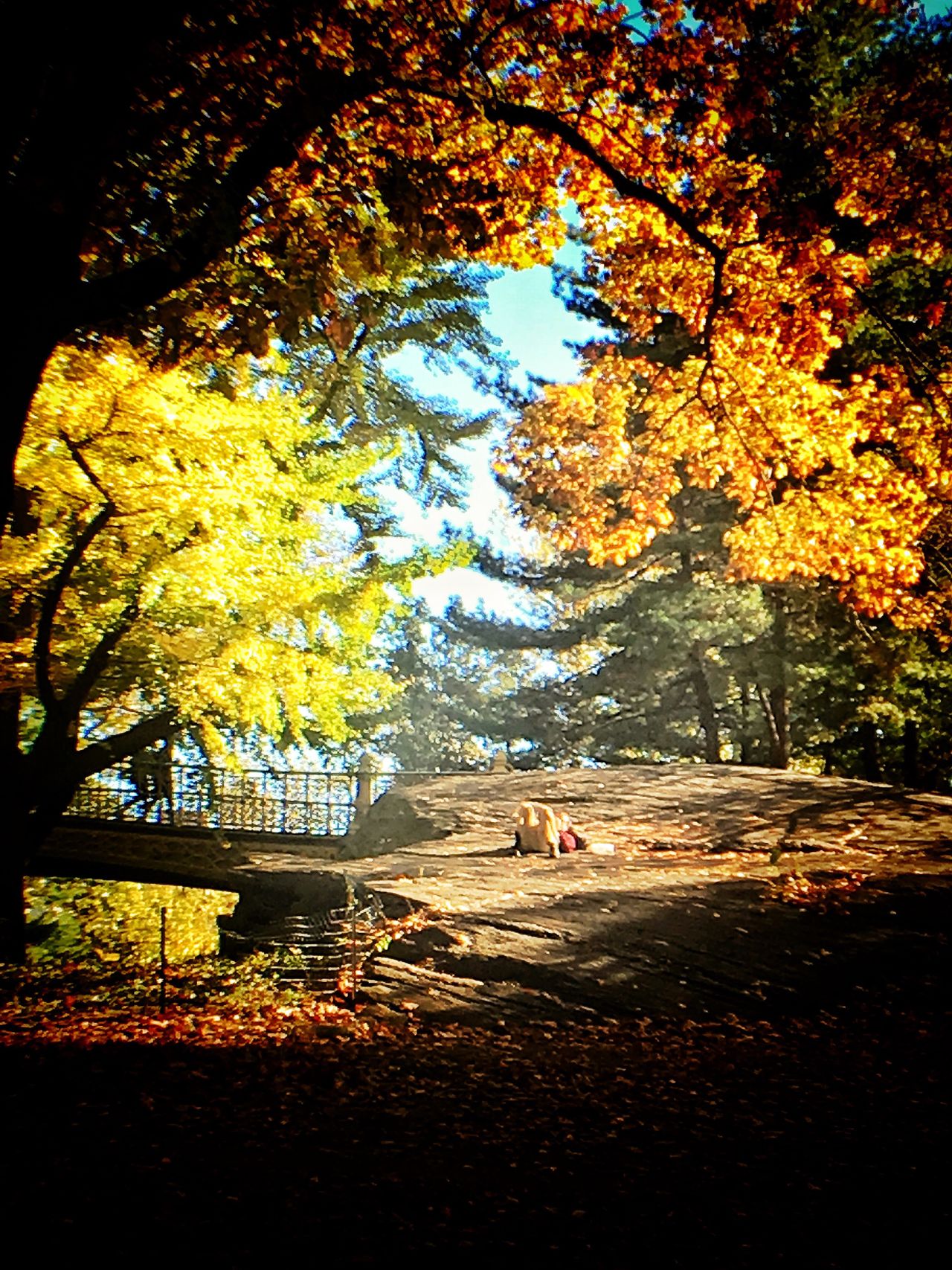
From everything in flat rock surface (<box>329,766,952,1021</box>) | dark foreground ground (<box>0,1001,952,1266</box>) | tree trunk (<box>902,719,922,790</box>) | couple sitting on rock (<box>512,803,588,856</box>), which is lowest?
dark foreground ground (<box>0,1001,952,1266</box>)

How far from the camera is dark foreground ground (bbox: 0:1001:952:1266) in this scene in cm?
327

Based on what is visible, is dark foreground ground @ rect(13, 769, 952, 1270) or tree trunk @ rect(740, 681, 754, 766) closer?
dark foreground ground @ rect(13, 769, 952, 1270)

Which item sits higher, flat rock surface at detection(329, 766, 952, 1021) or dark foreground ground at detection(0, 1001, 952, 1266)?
flat rock surface at detection(329, 766, 952, 1021)

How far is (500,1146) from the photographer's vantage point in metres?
4.34

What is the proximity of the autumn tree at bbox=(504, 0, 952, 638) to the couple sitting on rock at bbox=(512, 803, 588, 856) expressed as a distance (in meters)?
5.09

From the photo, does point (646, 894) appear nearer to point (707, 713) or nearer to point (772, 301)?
point (772, 301)

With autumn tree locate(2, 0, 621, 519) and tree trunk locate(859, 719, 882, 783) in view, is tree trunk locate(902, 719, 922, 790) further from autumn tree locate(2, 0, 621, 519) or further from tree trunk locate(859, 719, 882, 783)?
autumn tree locate(2, 0, 621, 519)

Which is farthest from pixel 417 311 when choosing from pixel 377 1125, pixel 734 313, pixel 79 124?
pixel 377 1125

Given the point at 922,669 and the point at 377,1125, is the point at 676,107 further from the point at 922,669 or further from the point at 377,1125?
the point at 922,669

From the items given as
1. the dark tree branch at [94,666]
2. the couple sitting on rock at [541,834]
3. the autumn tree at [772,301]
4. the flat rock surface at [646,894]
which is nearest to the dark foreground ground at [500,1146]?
the flat rock surface at [646,894]

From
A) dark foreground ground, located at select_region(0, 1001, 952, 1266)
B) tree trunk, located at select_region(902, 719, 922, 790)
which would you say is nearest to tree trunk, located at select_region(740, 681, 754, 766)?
tree trunk, located at select_region(902, 719, 922, 790)

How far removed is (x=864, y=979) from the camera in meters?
7.06

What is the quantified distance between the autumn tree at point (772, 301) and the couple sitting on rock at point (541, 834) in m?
5.09

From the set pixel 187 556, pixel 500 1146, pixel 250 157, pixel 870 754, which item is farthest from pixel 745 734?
pixel 250 157
